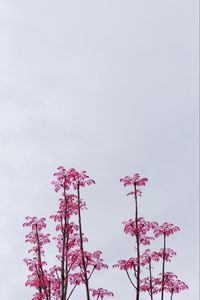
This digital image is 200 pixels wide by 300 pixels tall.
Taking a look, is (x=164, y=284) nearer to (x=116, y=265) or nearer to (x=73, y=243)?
(x=116, y=265)

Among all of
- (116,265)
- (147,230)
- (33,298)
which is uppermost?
(147,230)

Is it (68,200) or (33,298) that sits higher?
(68,200)

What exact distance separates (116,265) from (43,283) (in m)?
3.58

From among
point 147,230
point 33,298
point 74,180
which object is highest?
point 74,180

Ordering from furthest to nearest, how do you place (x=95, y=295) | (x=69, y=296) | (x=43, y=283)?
(x=95, y=295) < (x=43, y=283) < (x=69, y=296)

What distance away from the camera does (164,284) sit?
20.5m

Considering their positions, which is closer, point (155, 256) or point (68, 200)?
point (68, 200)

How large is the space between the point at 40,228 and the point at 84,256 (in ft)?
8.00

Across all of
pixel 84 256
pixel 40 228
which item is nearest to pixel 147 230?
pixel 84 256

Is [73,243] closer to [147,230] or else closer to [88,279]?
[88,279]

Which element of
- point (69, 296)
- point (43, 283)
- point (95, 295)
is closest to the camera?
point (69, 296)

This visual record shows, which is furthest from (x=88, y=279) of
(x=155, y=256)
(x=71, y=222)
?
(x=155, y=256)

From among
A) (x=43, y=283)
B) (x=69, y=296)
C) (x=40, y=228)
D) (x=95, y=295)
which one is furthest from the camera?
(x=95, y=295)

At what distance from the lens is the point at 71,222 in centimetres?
1905
